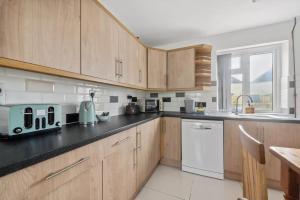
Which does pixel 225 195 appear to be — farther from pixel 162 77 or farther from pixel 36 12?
pixel 36 12

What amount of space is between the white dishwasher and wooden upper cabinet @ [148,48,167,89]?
0.84 meters

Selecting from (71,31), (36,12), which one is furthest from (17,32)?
(71,31)

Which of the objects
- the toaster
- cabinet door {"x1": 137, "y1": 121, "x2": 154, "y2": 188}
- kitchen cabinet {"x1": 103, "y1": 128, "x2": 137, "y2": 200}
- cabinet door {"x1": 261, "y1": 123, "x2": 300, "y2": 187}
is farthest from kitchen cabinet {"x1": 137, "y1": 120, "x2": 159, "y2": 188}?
cabinet door {"x1": 261, "y1": 123, "x2": 300, "y2": 187}

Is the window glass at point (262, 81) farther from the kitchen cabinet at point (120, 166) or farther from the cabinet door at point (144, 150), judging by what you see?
the kitchen cabinet at point (120, 166)

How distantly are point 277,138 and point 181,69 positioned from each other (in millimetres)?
1643

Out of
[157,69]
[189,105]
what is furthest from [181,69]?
[189,105]

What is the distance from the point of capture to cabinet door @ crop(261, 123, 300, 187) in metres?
1.65

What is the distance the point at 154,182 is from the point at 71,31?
196 cm

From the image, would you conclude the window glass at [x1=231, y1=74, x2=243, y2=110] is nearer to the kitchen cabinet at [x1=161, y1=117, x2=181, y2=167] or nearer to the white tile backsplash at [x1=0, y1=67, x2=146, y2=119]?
the kitchen cabinet at [x1=161, y1=117, x2=181, y2=167]

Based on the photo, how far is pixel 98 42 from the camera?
1.45 m

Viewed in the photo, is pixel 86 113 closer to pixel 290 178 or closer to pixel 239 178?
pixel 290 178

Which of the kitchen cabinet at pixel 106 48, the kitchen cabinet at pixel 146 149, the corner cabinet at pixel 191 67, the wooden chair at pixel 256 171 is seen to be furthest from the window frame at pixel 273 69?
the wooden chair at pixel 256 171

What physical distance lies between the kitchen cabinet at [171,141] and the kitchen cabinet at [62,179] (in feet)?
4.83

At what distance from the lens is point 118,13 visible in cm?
193
